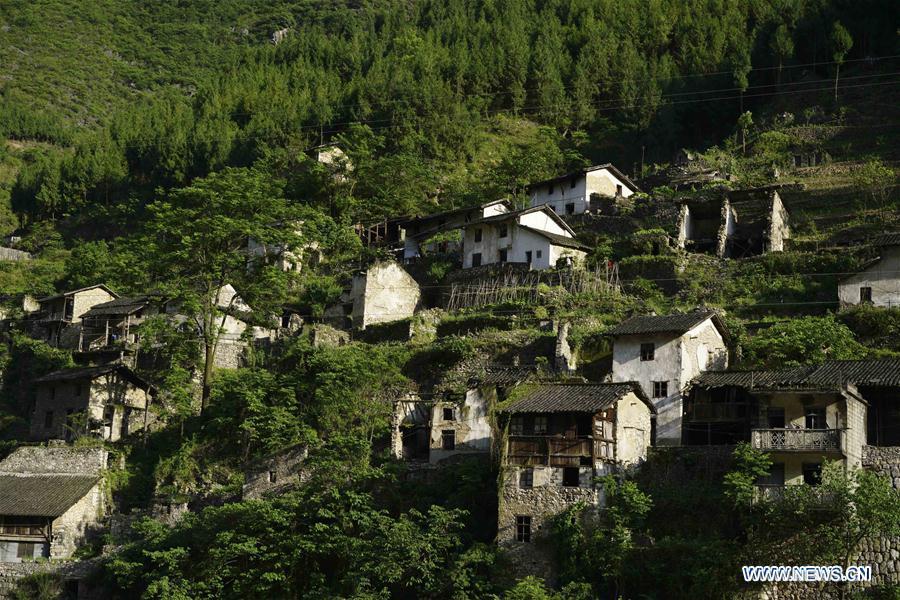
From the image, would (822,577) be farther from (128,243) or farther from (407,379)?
(128,243)

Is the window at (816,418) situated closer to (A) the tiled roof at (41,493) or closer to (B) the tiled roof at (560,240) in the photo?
(B) the tiled roof at (560,240)

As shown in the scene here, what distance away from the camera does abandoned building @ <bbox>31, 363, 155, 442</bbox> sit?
174ft

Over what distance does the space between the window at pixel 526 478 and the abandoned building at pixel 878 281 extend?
19493mm

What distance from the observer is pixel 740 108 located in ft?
271

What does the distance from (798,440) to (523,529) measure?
9.06m

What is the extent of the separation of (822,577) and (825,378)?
6.67 metres

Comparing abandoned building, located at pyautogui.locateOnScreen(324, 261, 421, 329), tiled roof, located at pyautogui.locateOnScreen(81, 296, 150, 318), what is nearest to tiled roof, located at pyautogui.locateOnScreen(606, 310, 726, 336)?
abandoned building, located at pyautogui.locateOnScreen(324, 261, 421, 329)

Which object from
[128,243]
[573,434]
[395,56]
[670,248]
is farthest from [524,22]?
[573,434]

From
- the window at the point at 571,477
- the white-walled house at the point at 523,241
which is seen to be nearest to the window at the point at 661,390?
the window at the point at 571,477

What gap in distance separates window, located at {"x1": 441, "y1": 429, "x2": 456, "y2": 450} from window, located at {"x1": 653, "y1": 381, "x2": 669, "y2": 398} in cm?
771

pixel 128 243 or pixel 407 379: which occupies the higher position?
pixel 128 243

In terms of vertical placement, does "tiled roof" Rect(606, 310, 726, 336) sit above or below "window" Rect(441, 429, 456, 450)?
above

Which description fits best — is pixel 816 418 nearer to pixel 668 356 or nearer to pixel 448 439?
pixel 668 356

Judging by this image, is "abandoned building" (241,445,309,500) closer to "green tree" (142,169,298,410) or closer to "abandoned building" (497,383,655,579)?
"green tree" (142,169,298,410)
